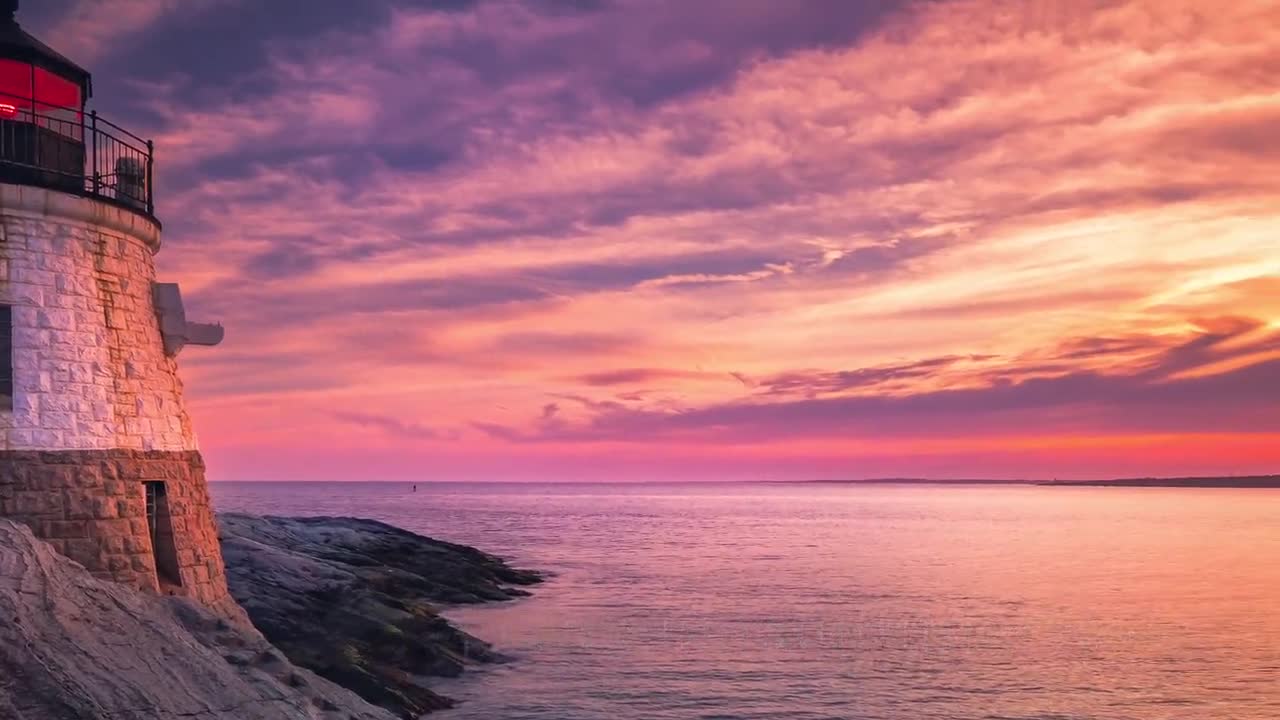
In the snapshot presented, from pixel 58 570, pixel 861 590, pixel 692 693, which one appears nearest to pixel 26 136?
pixel 58 570

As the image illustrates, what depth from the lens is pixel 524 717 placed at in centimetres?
2511

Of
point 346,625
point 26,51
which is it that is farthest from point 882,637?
point 26,51

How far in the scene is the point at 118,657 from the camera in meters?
13.9

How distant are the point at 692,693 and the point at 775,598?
2233 cm

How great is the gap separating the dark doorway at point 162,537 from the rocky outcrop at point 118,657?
3.24 feet

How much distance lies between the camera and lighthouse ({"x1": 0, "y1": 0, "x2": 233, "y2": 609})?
53.3 feet

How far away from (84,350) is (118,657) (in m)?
5.72

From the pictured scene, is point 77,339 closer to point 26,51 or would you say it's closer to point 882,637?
point 26,51

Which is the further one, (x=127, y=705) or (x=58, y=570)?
(x=58, y=570)

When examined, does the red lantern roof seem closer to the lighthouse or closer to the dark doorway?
the lighthouse

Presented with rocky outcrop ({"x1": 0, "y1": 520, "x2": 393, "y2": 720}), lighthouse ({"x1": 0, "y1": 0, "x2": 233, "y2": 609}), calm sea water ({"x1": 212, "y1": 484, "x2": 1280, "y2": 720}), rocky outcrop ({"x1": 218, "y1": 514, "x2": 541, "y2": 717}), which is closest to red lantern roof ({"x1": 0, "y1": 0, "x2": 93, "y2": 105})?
lighthouse ({"x1": 0, "y1": 0, "x2": 233, "y2": 609})

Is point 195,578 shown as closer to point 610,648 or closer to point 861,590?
point 610,648

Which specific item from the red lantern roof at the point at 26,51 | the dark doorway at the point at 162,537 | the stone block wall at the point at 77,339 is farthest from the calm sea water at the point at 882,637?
the red lantern roof at the point at 26,51

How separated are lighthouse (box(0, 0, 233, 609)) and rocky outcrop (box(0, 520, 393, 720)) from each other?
1.19 meters
